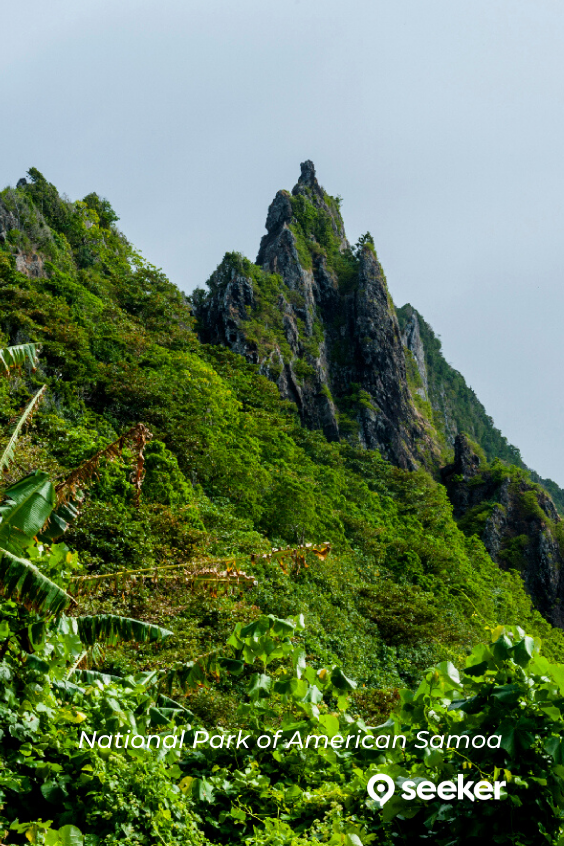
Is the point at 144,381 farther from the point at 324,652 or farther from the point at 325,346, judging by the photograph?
→ the point at 325,346

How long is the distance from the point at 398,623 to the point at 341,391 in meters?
31.9

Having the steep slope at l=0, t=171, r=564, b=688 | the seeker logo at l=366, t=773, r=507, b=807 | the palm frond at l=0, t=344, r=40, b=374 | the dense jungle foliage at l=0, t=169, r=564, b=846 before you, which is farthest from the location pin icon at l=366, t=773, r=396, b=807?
the palm frond at l=0, t=344, r=40, b=374

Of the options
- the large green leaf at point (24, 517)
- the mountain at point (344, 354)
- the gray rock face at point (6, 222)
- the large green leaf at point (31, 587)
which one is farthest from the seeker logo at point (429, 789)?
the mountain at point (344, 354)

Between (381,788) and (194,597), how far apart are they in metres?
8.91

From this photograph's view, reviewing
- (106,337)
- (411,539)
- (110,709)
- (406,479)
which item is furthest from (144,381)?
(406,479)

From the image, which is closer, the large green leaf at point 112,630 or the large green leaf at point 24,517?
the large green leaf at point 24,517

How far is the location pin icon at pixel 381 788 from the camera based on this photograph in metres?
2.87

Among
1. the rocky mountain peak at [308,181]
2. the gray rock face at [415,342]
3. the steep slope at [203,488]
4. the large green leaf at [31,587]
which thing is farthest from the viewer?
the gray rock face at [415,342]

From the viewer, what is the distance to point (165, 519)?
12938 millimetres

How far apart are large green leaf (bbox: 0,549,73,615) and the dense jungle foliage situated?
1 centimetres

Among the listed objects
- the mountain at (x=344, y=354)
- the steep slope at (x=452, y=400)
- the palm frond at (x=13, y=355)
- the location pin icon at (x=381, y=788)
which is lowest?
the location pin icon at (x=381, y=788)

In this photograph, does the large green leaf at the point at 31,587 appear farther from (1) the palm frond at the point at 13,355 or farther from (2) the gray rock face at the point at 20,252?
(2) the gray rock face at the point at 20,252

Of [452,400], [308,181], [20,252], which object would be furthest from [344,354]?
[452,400]

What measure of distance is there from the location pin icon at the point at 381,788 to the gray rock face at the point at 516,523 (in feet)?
133
